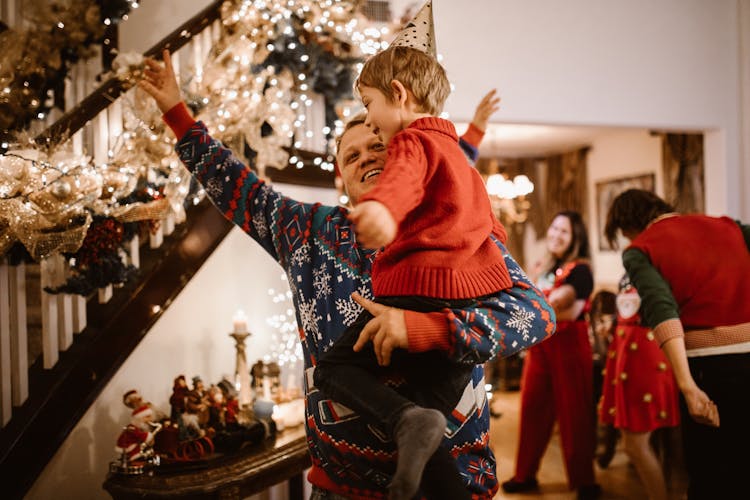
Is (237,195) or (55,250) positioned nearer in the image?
(237,195)

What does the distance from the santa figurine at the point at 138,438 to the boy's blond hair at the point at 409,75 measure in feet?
4.53

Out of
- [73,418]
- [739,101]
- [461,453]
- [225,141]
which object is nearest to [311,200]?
[225,141]

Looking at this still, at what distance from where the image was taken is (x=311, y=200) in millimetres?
3303

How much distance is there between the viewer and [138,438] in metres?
1.91

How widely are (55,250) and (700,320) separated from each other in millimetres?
2079

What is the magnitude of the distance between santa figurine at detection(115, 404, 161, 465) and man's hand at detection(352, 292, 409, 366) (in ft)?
4.11

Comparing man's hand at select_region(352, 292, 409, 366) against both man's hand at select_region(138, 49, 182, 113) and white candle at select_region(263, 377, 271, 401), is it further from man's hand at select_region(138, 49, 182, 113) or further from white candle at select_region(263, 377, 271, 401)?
white candle at select_region(263, 377, 271, 401)

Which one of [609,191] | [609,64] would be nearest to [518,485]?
[609,64]

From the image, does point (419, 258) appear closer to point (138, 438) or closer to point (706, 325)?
point (138, 438)

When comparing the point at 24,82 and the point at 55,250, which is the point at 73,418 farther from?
the point at 24,82

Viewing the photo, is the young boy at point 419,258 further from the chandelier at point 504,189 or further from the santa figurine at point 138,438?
the chandelier at point 504,189

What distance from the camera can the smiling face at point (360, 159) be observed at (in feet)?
4.19

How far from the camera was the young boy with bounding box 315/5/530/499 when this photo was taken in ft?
3.04

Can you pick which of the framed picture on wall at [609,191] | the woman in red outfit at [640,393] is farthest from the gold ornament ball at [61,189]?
the framed picture on wall at [609,191]
